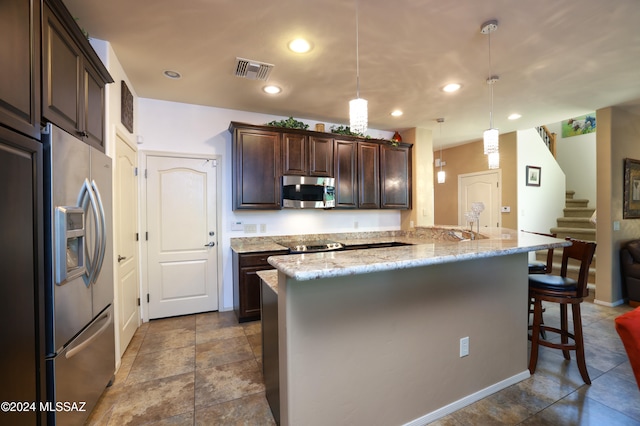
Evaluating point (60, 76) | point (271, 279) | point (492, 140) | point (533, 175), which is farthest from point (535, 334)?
point (533, 175)

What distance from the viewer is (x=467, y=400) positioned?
6.12 feet

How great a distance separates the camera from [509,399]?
1916 mm

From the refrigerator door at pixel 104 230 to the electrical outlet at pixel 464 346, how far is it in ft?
7.99

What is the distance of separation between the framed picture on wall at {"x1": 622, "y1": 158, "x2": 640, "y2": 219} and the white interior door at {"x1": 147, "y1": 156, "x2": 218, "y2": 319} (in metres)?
5.64

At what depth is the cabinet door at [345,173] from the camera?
404 cm

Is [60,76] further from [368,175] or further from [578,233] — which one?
[578,233]

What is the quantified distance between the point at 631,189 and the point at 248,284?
5421mm

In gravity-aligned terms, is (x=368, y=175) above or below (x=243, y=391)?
above

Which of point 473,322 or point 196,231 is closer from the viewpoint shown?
point 473,322

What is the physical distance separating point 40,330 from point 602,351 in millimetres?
4199

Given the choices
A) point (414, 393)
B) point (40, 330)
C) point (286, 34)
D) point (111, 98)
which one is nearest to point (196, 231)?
Answer: point (111, 98)

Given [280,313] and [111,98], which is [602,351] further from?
[111,98]

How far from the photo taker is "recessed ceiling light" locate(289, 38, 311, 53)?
226cm

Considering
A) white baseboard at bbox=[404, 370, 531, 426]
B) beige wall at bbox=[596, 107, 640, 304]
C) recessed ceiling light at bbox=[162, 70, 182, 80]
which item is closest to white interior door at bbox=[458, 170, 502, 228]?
beige wall at bbox=[596, 107, 640, 304]
